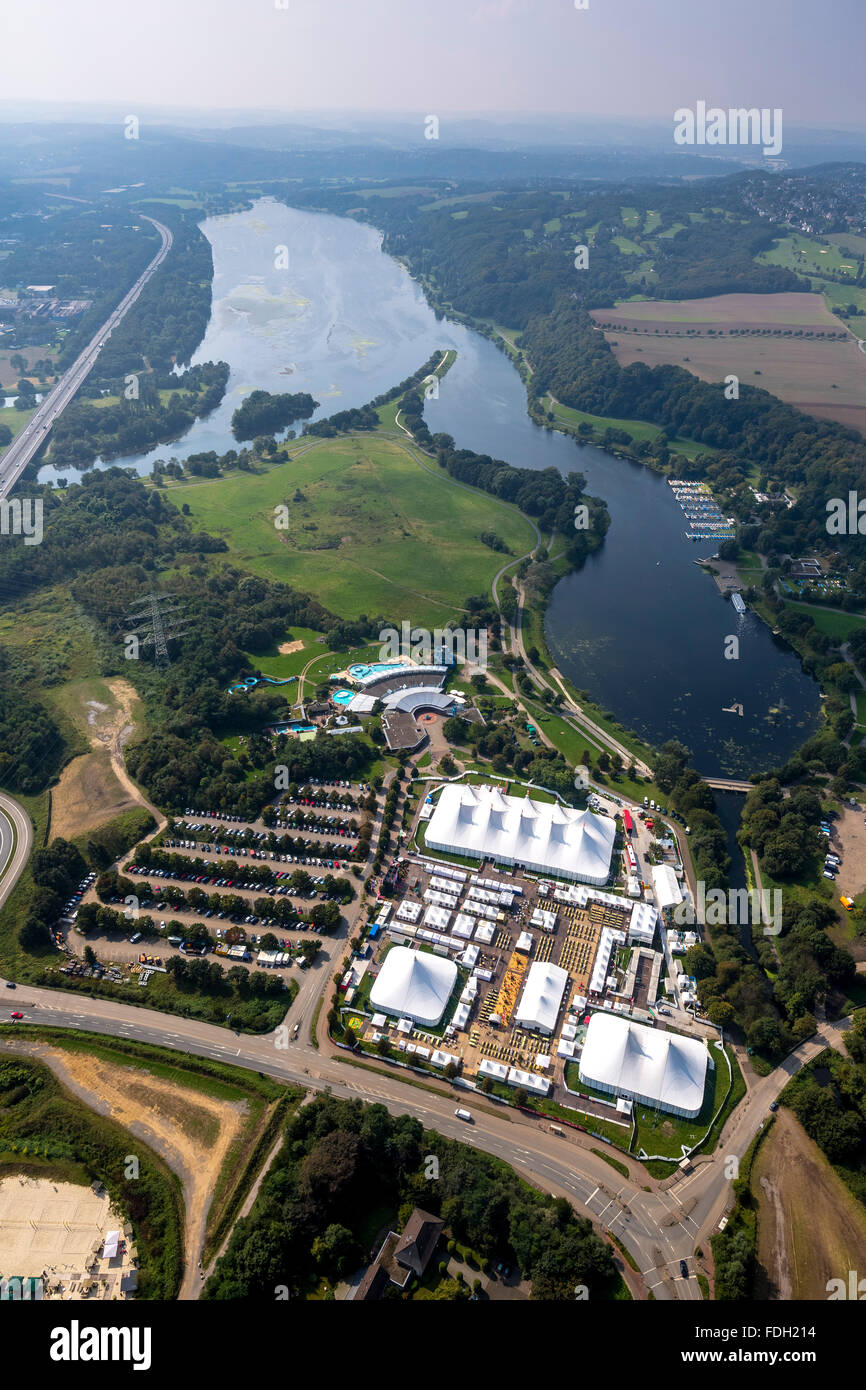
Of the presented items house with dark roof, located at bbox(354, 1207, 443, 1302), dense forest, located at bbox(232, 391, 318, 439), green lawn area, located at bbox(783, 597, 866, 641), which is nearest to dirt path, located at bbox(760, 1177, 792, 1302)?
house with dark roof, located at bbox(354, 1207, 443, 1302)

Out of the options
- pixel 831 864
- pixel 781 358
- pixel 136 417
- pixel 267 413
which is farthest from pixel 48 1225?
pixel 781 358

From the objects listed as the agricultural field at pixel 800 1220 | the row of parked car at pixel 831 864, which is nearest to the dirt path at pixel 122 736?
the agricultural field at pixel 800 1220

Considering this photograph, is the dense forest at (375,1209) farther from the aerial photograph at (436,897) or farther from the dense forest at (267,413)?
the dense forest at (267,413)

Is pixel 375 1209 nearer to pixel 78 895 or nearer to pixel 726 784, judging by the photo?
pixel 78 895

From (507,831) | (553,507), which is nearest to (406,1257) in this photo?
(507,831)
